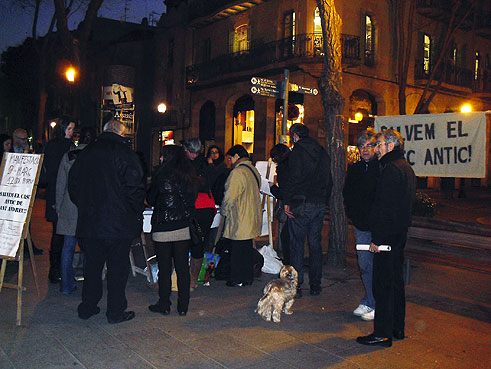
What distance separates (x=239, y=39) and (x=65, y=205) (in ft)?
69.3

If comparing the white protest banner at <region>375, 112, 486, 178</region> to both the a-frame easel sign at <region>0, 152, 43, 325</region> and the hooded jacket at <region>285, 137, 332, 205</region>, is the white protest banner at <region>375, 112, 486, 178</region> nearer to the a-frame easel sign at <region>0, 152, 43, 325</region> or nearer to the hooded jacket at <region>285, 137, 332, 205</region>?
the hooded jacket at <region>285, 137, 332, 205</region>

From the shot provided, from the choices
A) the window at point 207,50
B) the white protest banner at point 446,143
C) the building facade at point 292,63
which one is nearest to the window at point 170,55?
the building facade at point 292,63

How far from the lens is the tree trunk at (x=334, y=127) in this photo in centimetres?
819

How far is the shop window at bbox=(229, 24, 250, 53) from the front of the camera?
25.1m

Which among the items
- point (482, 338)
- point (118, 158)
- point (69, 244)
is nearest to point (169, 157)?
point (118, 158)

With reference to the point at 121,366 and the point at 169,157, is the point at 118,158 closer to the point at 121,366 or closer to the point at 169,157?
the point at 169,157

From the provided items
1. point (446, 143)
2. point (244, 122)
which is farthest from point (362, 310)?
point (244, 122)

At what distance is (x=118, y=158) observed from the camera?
202 inches

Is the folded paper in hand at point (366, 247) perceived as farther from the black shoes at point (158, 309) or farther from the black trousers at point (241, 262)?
the black shoes at point (158, 309)

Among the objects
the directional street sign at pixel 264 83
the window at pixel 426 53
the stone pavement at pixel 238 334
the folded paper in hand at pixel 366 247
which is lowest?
the stone pavement at pixel 238 334

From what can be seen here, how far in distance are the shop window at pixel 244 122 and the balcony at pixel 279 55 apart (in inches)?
67.8

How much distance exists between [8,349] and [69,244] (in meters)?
1.93

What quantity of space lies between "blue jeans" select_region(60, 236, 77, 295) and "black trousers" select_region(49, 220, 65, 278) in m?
0.40

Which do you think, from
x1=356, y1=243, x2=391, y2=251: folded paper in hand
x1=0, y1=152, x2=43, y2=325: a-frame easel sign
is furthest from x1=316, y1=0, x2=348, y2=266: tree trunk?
x1=0, y1=152, x2=43, y2=325: a-frame easel sign
